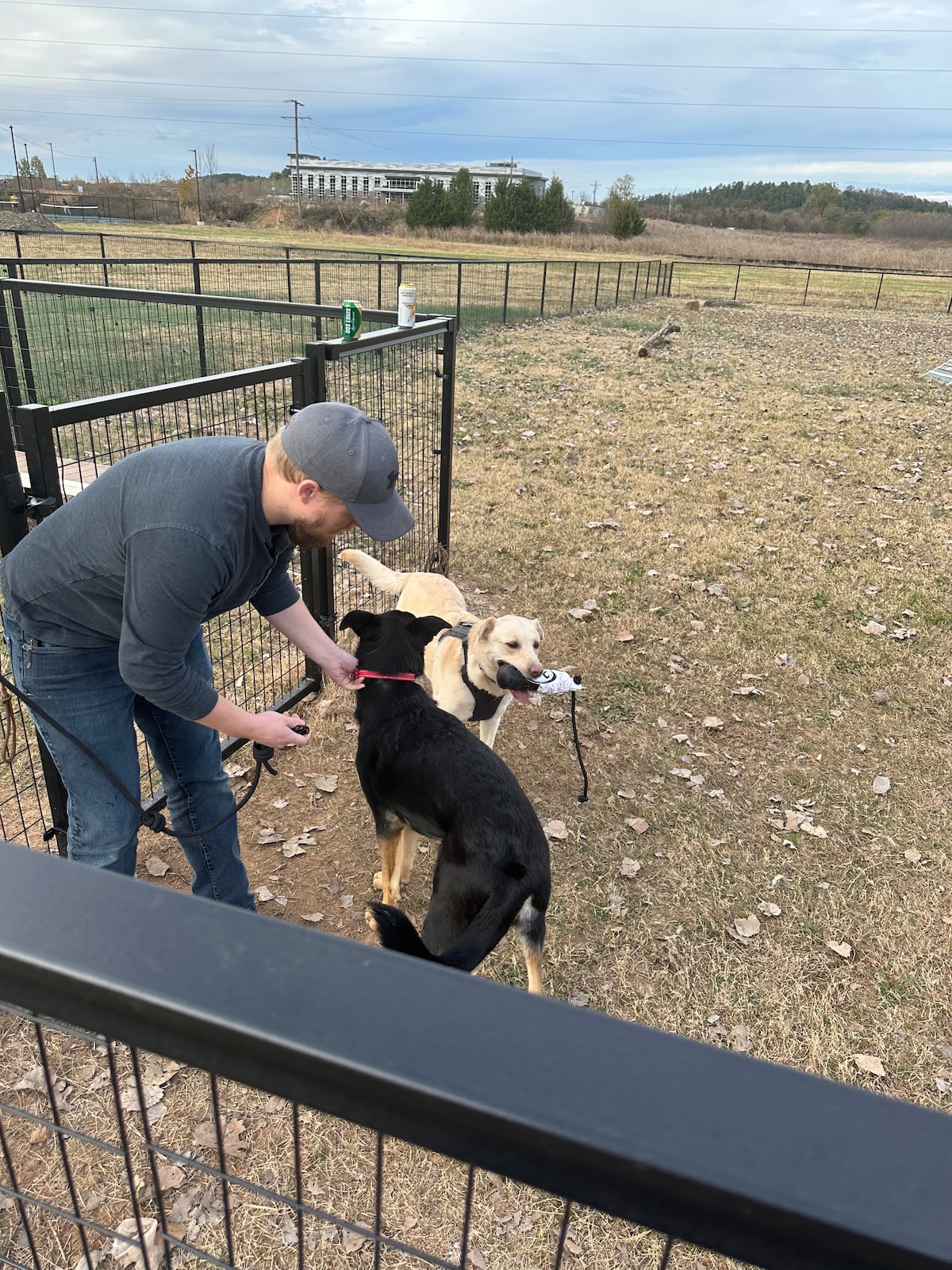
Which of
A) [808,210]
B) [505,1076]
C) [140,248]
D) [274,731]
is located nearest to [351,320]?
[274,731]

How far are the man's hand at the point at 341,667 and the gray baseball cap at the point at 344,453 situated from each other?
111 centimetres

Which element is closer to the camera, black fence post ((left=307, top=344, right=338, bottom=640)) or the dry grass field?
the dry grass field

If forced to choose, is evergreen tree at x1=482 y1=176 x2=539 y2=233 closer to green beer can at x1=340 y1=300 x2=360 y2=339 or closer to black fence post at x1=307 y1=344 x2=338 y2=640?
green beer can at x1=340 y1=300 x2=360 y2=339

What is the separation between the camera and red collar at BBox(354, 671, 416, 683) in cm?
328

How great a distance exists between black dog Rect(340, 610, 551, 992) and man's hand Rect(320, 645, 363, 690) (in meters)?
0.05

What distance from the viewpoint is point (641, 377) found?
14305mm

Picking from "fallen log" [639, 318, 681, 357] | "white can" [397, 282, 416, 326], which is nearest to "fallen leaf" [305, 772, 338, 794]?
"white can" [397, 282, 416, 326]

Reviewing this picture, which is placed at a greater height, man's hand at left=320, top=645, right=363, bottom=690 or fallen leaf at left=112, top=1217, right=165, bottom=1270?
man's hand at left=320, top=645, right=363, bottom=690

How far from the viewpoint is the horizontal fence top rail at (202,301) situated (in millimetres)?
5520

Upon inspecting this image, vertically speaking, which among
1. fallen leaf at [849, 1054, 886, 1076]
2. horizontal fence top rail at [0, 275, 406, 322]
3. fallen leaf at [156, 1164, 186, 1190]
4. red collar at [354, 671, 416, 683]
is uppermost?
horizontal fence top rail at [0, 275, 406, 322]

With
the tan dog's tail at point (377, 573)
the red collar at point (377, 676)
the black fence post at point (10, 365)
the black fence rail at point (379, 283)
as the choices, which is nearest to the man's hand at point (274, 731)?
the red collar at point (377, 676)

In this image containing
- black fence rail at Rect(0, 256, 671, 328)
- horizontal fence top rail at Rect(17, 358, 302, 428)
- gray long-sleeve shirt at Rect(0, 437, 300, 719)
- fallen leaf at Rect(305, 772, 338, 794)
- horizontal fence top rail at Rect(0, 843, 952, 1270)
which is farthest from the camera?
black fence rail at Rect(0, 256, 671, 328)

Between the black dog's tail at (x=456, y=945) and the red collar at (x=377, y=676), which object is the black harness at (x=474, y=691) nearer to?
the red collar at (x=377, y=676)

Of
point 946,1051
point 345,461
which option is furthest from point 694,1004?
point 345,461
